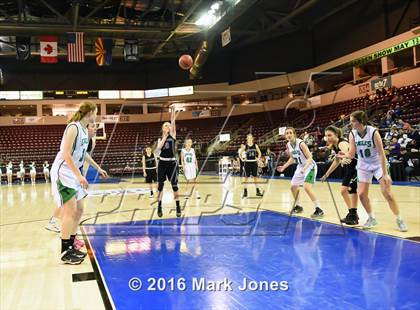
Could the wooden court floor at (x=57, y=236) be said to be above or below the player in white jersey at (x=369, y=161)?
below

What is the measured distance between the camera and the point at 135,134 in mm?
32719

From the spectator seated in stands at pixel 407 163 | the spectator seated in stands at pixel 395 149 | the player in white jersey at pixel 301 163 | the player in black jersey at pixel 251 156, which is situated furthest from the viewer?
the spectator seated in stands at pixel 395 149

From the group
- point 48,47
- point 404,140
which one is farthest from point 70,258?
point 48,47

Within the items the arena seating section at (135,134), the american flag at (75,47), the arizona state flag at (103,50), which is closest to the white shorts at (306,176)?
the american flag at (75,47)

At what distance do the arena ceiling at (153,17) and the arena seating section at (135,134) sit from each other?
6041 millimetres

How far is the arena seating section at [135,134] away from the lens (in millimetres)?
26641

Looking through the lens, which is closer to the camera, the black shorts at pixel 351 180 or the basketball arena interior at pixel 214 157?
the basketball arena interior at pixel 214 157

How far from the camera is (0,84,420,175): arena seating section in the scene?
87.4 ft

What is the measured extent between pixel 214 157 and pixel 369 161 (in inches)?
867

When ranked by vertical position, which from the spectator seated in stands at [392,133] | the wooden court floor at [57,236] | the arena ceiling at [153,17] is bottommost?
the wooden court floor at [57,236]

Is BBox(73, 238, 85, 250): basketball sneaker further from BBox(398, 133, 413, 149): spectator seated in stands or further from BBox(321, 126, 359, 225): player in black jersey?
BBox(398, 133, 413, 149): spectator seated in stands

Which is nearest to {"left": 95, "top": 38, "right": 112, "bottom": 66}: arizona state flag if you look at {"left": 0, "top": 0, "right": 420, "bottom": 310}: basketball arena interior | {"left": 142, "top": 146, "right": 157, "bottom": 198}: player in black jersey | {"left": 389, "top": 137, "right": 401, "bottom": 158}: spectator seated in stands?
{"left": 0, "top": 0, "right": 420, "bottom": 310}: basketball arena interior

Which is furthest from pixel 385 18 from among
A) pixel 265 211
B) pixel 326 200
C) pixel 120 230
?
pixel 120 230

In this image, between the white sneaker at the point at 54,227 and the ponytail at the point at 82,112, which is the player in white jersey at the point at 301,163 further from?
the white sneaker at the point at 54,227
